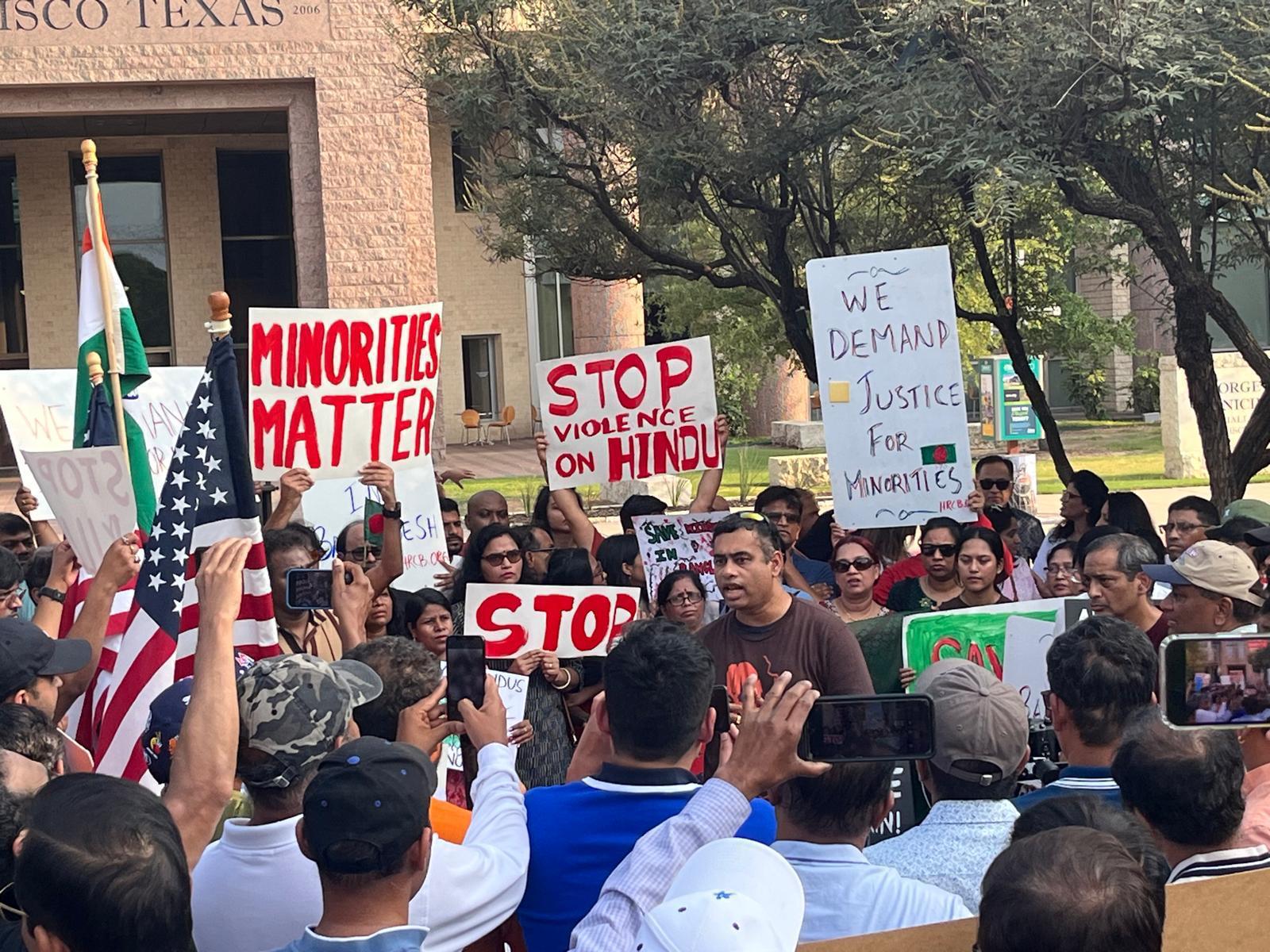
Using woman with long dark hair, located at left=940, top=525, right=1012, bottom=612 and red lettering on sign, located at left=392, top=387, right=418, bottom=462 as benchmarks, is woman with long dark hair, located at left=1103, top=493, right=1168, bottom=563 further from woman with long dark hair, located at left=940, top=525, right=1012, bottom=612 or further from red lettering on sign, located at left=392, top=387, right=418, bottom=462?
Answer: red lettering on sign, located at left=392, top=387, right=418, bottom=462

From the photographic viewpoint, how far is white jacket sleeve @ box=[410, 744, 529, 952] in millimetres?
2924

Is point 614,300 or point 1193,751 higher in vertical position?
point 614,300

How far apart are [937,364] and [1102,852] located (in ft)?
19.9

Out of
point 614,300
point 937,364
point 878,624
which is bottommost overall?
point 878,624

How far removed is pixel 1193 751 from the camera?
10.0 feet

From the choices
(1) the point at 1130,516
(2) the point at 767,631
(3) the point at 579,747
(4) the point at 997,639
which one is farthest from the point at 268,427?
(3) the point at 579,747

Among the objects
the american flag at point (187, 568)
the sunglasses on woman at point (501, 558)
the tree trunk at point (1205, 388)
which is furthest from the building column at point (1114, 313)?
→ the american flag at point (187, 568)

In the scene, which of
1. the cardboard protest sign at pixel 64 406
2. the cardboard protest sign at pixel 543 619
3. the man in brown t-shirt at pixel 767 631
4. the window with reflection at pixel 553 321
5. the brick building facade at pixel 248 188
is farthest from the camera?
the window with reflection at pixel 553 321

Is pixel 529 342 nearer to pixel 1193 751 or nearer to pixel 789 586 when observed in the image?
pixel 789 586

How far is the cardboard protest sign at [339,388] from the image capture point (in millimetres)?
7617

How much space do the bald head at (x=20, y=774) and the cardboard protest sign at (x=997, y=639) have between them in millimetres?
3603

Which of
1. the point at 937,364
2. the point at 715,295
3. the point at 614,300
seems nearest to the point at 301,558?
the point at 937,364

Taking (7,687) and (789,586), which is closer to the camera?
(7,687)

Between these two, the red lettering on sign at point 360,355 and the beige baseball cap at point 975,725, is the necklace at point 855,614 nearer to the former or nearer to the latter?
the red lettering on sign at point 360,355
